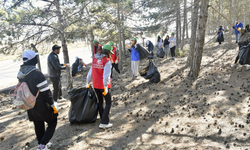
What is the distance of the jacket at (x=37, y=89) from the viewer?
283 centimetres

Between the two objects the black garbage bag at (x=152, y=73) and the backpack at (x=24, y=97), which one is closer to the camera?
the backpack at (x=24, y=97)

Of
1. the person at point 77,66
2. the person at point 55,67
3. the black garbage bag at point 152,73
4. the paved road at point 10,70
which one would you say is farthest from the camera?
the person at point 77,66

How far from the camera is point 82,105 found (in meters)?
4.14

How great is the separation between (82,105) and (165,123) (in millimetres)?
1990

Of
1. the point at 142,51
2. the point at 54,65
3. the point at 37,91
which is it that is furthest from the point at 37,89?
the point at 142,51

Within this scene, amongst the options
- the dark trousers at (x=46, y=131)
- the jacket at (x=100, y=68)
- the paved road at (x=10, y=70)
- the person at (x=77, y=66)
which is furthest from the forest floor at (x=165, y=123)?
the person at (x=77, y=66)

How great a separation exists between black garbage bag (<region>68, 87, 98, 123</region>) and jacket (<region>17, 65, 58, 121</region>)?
102 centimetres

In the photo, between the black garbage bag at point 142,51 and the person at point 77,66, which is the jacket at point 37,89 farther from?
the person at point 77,66

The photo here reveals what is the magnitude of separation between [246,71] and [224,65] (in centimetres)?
134

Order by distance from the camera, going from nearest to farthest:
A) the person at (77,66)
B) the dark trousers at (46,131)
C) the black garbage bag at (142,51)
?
the dark trousers at (46,131) → the black garbage bag at (142,51) → the person at (77,66)

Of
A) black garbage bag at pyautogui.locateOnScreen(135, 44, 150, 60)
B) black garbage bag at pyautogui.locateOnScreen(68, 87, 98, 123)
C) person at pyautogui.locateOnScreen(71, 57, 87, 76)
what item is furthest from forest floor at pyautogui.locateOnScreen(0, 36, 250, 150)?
person at pyautogui.locateOnScreen(71, 57, 87, 76)

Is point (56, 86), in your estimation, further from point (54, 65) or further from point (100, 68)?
point (100, 68)

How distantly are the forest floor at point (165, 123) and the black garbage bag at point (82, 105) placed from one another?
24 centimetres

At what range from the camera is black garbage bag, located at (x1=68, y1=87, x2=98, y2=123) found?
4125mm
